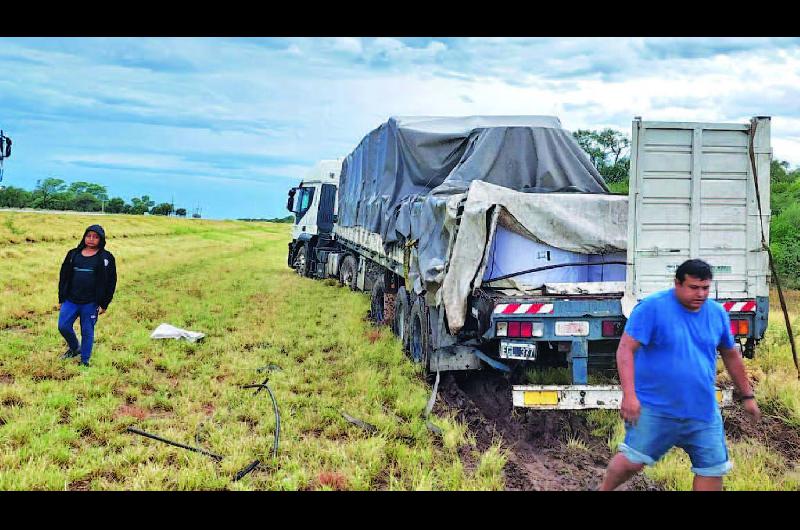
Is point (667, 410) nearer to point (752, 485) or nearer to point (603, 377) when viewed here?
point (752, 485)

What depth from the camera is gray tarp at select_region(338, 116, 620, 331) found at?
300 inches

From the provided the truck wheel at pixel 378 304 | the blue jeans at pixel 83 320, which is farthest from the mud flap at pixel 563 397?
the truck wheel at pixel 378 304

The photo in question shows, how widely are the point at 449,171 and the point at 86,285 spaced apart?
510 cm

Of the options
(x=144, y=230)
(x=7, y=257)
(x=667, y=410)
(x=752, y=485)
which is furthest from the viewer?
(x=144, y=230)

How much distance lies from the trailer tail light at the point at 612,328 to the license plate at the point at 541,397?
0.83m

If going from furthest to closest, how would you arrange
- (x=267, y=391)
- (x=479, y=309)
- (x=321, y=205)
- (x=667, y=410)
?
1. (x=321, y=205)
2. (x=267, y=391)
3. (x=479, y=309)
4. (x=667, y=410)

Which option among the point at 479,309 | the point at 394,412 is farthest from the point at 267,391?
the point at 479,309

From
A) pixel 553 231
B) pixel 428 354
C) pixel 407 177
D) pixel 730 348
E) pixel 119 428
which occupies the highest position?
pixel 407 177

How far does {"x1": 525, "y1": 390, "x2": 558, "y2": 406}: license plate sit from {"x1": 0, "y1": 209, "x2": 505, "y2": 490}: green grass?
1.69 feet

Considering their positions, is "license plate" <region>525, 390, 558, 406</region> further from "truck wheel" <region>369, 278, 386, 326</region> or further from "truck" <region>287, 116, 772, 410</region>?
"truck wheel" <region>369, 278, 386, 326</region>

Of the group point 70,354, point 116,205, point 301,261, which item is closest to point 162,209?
point 116,205

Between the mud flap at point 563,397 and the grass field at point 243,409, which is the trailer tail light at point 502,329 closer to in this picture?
the mud flap at point 563,397

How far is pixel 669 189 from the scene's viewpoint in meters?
6.21

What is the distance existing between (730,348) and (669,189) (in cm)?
230
